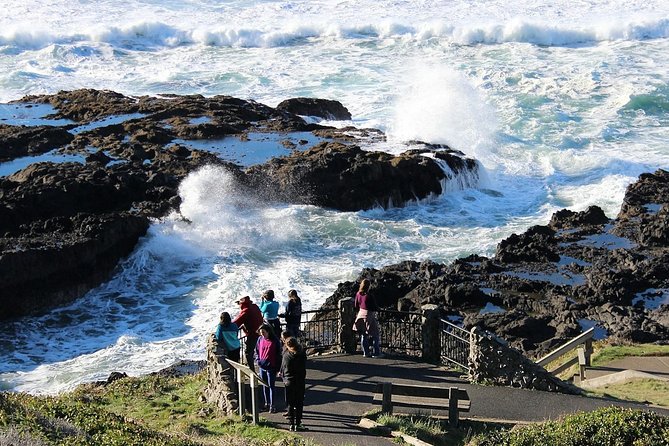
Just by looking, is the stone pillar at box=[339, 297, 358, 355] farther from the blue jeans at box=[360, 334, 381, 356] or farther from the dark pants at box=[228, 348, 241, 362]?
the dark pants at box=[228, 348, 241, 362]

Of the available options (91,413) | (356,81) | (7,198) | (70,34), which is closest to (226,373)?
(91,413)

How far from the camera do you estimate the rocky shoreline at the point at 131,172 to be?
27.3 meters

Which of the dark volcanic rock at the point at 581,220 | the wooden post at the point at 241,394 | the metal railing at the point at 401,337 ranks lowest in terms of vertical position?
the dark volcanic rock at the point at 581,220

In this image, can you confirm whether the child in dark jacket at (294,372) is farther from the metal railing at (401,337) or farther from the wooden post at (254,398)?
the metal railing at (401,337)

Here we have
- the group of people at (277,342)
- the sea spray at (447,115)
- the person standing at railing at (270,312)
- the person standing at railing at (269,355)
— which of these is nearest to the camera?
the group of people at (277,342)

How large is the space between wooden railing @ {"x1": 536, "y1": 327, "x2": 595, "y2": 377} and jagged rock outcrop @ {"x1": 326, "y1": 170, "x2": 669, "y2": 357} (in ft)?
9.34

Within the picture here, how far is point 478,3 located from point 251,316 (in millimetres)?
63238

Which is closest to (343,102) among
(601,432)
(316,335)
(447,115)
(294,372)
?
(447,115)

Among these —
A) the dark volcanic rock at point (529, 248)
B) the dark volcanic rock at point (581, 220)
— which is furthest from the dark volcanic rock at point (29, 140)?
the dark volcanic rock at point (581, 220)

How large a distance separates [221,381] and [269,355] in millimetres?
1398

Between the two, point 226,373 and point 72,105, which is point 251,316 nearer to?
→ point 226,373

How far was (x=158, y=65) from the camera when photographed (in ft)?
198

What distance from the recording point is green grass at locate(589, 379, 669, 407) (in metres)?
16.6

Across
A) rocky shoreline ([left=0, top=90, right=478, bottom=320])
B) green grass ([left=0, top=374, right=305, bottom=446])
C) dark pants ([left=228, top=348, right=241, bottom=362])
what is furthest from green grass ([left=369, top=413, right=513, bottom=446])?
rocky shoreline ([left=0, top=90, right=478, bottom=320])
